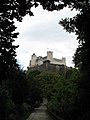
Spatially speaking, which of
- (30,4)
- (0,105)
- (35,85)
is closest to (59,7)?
(30,4)

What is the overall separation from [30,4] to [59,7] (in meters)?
1.21

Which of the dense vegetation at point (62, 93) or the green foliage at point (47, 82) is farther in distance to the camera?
the green foliage at point (47, 82)

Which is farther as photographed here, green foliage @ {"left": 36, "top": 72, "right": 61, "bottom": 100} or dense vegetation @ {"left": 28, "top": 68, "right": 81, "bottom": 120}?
green foliage @ {"left": 36, "top": 72, "right": 61, "bottom": 100}

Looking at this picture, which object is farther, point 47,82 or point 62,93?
point 47,82

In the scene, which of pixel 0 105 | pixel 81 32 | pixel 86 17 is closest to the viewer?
pixel 86 17

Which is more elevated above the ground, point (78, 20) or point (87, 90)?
point (78, 20)

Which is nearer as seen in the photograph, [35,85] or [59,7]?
[59,7]

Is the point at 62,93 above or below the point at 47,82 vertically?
below

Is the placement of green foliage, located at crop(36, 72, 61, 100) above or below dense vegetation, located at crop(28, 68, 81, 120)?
above

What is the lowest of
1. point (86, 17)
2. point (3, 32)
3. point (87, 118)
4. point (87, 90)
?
point (87, 118)

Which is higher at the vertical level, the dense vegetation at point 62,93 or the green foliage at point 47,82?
the green foliage at point 47,82

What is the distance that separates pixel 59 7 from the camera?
15.9 meters

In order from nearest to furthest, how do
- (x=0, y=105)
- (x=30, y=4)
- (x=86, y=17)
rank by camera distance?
1. (x=30, y=4)
2. (x=86, y=17)
3. (x=0, y=105)

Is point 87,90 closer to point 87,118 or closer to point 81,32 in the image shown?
point 87,118
